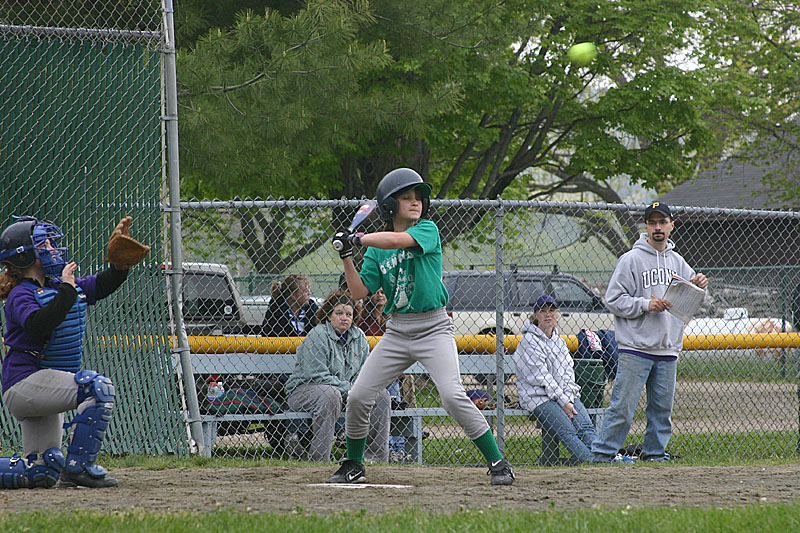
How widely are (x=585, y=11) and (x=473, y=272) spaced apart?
662cm

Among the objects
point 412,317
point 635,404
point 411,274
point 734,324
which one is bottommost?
point 734,324

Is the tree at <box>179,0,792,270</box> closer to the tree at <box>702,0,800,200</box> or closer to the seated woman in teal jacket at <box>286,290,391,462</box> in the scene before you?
the tree at <box>702,0,800,200</box>

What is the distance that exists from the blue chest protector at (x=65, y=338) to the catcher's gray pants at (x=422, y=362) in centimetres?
163

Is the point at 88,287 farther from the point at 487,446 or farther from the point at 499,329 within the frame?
the point at 499,329

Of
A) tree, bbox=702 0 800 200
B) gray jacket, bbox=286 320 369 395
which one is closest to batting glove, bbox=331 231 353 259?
gray jacket, bbox=286 320 369 395

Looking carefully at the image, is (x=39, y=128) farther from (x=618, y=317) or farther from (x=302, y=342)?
(x=618, y=317)

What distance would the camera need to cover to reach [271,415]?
693 cm

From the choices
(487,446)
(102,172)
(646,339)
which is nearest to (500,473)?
(487,446)

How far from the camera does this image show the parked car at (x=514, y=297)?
1230 cm

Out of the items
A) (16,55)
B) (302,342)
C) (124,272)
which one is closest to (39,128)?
(16,55)

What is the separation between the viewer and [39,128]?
6480 mm

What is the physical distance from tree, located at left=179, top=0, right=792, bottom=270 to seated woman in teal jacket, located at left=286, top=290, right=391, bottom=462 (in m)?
2.98

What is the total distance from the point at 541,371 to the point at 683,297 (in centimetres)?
129

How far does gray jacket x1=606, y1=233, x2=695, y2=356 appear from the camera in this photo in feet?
22.5
